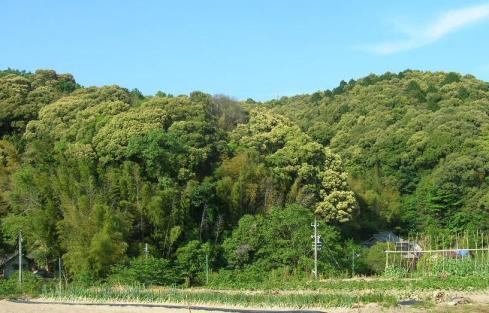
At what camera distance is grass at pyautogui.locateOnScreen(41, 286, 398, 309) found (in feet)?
57.2

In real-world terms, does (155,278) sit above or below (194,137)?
below

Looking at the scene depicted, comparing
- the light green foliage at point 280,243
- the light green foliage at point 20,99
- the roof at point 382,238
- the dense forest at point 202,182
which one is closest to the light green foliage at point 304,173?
the dense forest at point 202,182

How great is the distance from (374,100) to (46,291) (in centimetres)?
3795

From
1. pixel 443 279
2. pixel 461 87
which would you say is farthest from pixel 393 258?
pixel 461 87

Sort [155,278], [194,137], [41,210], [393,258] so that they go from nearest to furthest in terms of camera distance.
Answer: [155,278] → [41,210] → [393,258] → [194,137]

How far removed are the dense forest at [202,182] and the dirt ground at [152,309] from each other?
18.9 ft

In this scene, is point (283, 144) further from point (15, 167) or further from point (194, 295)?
point (194, 295)

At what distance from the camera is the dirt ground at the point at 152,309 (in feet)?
52.5

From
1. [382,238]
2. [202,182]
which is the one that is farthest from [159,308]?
[382,238]

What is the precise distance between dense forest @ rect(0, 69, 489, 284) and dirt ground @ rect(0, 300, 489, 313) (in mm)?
5773

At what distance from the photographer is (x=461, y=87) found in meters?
54.9

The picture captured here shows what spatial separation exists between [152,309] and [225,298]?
2.30 meters

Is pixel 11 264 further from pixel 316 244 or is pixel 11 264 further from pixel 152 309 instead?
pixel 152 309

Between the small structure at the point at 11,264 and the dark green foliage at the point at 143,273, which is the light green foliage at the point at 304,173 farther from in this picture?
the small structure at the point at 11,264
